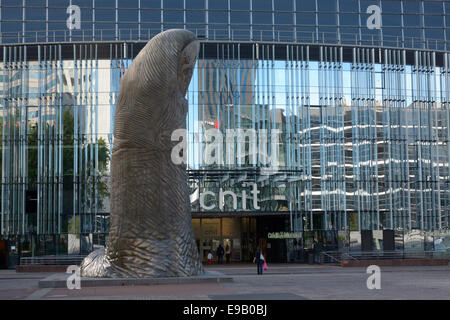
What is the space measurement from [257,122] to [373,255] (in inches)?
442

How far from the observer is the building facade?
4294cm

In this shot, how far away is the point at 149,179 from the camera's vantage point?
776 inches

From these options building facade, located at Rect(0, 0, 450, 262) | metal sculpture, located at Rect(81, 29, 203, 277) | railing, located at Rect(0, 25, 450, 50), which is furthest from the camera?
railing, located at Rect(0, 25, 450, 50)

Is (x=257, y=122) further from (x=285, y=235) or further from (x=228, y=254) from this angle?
(x=228, y=254)

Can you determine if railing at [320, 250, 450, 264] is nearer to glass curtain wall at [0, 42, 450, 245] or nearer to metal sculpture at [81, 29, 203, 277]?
glass curtain wall at [0, 42, 450, 245]

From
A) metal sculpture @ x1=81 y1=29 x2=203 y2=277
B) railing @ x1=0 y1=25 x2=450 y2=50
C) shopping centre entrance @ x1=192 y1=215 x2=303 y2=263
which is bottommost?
shopping centre entrance @ x1=192 y1=215 x2=303 y2=263

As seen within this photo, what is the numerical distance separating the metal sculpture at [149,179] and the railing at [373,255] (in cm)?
2148

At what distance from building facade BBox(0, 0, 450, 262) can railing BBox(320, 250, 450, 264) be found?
42 centimetres

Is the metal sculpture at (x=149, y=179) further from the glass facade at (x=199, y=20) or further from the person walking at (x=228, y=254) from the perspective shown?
the glass facade at (x=199, y=20)

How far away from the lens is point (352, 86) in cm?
4538

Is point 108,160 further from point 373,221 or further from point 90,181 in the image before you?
point 373,221
